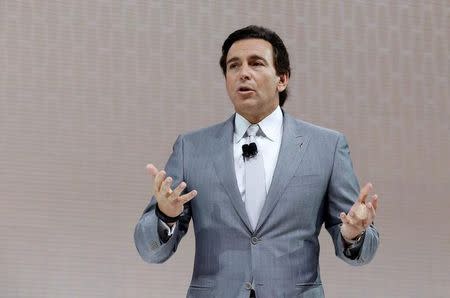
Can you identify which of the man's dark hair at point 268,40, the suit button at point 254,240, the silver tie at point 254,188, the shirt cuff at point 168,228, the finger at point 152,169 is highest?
the man's dark hair at point 268,40

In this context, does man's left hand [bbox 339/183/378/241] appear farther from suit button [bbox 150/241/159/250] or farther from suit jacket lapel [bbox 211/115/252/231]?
suit button [bbox 150/241/159/250]

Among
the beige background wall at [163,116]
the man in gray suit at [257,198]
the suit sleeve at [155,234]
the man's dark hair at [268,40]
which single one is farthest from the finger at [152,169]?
the beige background wall at [163,116]

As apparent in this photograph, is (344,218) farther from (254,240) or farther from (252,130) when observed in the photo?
(252,130)

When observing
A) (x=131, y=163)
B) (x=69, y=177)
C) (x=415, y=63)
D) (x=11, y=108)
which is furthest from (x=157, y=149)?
(x=415, y=63)

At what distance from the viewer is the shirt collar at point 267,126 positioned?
2.12 meters

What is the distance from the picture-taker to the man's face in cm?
210

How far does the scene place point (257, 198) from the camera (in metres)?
2.02

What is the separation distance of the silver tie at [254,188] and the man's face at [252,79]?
145 mm

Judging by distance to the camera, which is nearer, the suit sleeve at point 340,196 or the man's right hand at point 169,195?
the man's right hand at point 169,195

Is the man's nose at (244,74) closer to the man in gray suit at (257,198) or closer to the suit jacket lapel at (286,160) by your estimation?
the man in gray suit at (257,198)

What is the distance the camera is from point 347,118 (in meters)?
3.27

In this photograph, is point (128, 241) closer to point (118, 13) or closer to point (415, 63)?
point (118, 13)

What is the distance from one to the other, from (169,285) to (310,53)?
39.9 inches

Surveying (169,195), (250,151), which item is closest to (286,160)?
(250,151)
